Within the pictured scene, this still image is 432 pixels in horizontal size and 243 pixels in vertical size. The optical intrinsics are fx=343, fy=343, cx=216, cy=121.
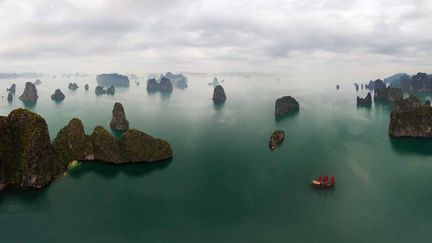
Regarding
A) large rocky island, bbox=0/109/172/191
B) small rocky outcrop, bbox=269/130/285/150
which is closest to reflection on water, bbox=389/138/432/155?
small rocky outcrop, bbox=269/130/285/150

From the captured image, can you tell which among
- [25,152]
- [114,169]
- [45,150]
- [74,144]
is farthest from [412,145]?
[25,152]

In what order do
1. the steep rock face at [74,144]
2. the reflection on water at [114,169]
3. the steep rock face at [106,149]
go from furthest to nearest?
the steep rock face at [74,144] < the steep rock face at [106,149] < the reflection on water at [114,169]

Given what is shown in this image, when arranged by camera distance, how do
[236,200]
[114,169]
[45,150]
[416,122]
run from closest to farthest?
[236,200], [45,150], [114,169], [416,122]

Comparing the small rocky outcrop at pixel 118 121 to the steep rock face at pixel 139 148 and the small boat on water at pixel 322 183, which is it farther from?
the small boat on water at pixel 322 183

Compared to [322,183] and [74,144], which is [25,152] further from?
[322,183]

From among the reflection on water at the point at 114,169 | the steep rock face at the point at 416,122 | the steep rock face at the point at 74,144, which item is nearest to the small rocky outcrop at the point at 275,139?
the reflection on water at the point at 114,169

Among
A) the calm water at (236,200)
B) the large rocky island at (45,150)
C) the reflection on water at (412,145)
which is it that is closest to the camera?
the calm water at (236,200)

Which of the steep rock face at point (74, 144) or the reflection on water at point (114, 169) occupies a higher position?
the steep rock face at point (74, 144)

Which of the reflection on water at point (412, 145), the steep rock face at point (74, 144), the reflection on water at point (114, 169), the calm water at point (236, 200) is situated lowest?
the calm water at point (236, 200)

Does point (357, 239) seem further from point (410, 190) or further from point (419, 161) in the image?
point (419, 161)
